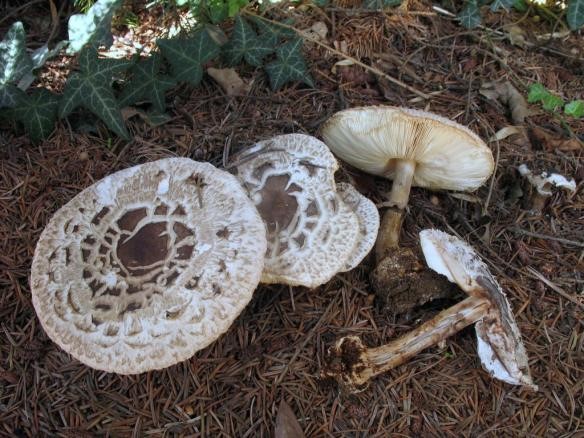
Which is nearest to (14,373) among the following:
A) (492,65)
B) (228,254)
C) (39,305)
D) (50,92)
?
(39,305)

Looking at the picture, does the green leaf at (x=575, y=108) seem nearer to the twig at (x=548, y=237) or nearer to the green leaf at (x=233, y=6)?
the twig at (x=548, y=237)

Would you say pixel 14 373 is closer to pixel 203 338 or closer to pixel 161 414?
pixel 161 414

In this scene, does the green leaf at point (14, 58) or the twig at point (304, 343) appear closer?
the twig at point (304, 343)

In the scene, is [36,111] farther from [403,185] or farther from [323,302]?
[403,185]

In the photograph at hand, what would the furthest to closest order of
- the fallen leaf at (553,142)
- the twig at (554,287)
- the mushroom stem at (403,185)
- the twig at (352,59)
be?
the twig at (352,59) < the fallen leaf at (553,142) < the mushroom stem at (403,185) < the twig at (554,287)

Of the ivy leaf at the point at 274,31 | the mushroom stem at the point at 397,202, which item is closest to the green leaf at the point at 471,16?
the ivy leaf at the point at 274,31

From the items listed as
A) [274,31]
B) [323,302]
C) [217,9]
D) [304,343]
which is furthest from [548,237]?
[217,9]

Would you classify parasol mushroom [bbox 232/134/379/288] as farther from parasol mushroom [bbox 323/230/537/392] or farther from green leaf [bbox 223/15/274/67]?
green leaf [bbox 223/15/274/67]
